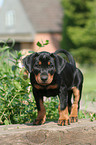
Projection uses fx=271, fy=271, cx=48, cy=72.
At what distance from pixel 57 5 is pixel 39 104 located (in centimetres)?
2283

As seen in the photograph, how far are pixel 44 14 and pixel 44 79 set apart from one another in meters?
21.8

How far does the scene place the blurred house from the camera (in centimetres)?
2256

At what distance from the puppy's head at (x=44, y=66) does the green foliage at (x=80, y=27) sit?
14523mm

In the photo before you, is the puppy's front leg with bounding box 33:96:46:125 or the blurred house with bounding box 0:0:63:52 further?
the blurred house with bounding box 0:0:63:52

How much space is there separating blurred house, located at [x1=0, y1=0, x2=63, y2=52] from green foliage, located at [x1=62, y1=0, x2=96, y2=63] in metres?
2.91

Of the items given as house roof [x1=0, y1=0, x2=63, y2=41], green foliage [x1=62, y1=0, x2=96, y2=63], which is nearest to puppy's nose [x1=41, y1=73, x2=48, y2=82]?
green foliage [x1=62, y1=0, x2=96, y2=63]

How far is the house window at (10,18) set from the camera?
25.1 meters

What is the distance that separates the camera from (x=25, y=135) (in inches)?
108

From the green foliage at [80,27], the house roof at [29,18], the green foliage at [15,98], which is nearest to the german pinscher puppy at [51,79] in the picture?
the green foliage at [15,98]

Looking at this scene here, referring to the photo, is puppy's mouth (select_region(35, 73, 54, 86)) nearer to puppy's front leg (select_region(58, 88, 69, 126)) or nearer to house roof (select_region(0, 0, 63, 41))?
puppy's front leg (select_region(58, 88, 69, 126))

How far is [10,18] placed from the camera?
25.5m

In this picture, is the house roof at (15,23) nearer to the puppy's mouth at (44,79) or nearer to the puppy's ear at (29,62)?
the puppy's ear at (29,62)

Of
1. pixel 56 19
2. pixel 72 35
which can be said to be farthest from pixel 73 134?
pixel 56 19

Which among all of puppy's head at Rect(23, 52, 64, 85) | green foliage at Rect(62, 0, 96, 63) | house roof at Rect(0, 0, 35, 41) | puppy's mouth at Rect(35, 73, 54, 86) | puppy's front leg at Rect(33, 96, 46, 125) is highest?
house roof at Rect(0, 0, 35, 41)
